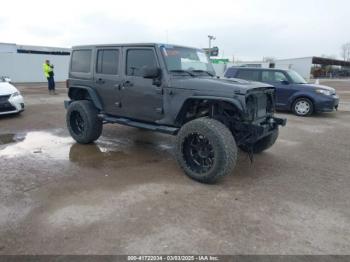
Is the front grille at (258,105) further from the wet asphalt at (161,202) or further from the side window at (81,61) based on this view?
the side window at (81,61)

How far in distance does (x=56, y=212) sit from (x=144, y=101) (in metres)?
2.37

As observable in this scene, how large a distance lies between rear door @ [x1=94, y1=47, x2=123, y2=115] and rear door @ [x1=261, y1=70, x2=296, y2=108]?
22.2ft

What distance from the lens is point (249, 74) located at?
10898 mm

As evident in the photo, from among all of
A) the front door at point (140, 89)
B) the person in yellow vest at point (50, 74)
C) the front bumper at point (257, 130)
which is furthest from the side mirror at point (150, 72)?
the person in yellow vest at point (50, 74)

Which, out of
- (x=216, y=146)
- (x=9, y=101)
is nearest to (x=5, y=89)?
(x=9, y=101)

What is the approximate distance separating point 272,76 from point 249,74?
82cm

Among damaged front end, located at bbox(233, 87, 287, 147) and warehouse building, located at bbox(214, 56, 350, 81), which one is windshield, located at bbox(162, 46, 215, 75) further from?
warehouse building, located at bbox(214, 56, 350, 81)

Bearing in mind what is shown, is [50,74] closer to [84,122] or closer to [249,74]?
[249,74]

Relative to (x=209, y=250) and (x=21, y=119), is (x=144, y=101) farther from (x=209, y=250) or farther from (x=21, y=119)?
(x=21, y=119)

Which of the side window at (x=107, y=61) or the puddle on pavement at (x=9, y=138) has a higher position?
Result: the side window at (x=107, y=61)

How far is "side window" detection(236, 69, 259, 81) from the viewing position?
1081 cm

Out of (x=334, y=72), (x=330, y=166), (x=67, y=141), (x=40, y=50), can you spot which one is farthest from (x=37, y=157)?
(x=334, y=72)

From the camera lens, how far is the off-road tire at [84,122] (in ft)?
19.5

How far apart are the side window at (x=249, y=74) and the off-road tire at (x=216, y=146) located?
23.7 ft
